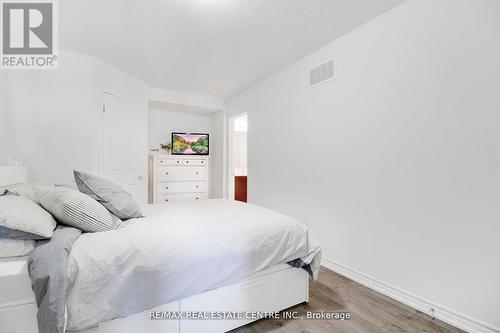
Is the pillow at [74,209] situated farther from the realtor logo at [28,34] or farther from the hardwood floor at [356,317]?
the realtor logo at [28,34]

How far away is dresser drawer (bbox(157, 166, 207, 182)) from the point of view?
4387 mm

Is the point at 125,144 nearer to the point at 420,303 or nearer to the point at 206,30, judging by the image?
the point at 206,30

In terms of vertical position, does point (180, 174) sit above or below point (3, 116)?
below

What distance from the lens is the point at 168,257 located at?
1252mm

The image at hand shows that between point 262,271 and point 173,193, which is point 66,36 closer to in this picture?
point 173,193

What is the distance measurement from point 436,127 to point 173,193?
4.04m

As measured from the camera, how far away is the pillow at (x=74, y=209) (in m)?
1.26

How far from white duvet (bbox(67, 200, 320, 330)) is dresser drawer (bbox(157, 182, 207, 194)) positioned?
2.73 meters

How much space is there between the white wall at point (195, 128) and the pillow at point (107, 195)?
3.24 m

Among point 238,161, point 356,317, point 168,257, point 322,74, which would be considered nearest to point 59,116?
point 168,257

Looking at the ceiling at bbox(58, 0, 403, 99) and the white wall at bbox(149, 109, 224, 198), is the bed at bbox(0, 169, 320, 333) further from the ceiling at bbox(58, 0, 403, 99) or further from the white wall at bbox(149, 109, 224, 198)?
the white wall at bbox(149, 109, 224, 198)

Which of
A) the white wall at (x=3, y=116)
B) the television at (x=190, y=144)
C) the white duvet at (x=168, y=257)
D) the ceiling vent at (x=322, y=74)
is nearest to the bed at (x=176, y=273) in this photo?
the white duvet at (x=168, y=257)

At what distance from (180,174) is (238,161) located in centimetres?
170

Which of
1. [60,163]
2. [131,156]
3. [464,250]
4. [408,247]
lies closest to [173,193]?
[131,156]
